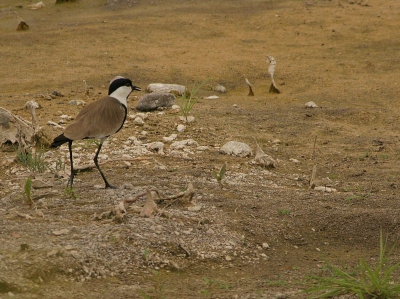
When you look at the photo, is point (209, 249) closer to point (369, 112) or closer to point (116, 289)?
point (116, 289)

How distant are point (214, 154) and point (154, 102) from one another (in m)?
1.57

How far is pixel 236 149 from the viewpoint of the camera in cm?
683

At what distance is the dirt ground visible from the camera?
4180 millimetres

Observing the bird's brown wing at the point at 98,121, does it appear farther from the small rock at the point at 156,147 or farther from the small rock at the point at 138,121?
the small rock at the point at 138,121

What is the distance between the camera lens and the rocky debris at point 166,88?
907 centimetres

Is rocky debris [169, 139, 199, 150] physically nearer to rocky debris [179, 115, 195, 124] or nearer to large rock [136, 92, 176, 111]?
rocky debris [179, 115, 195, 124]

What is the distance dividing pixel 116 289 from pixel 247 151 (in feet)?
10.3

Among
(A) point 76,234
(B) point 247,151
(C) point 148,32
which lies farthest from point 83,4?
(A) point 76,234

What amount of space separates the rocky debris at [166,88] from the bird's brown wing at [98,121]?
141 inches

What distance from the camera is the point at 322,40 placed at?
12102 mm

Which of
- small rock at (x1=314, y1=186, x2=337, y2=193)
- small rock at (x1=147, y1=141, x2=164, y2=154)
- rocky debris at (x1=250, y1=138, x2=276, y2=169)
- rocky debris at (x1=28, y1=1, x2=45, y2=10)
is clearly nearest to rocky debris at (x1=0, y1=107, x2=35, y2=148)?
small rock at (x1=147, y1=141, x2=164, y2=154)

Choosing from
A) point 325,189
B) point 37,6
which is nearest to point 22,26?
point 37,6

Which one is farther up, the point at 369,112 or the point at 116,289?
the point at 116,289

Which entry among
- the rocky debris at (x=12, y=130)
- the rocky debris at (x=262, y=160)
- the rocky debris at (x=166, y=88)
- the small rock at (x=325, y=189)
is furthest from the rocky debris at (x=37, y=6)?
the small rock at (x=325, y=189)
